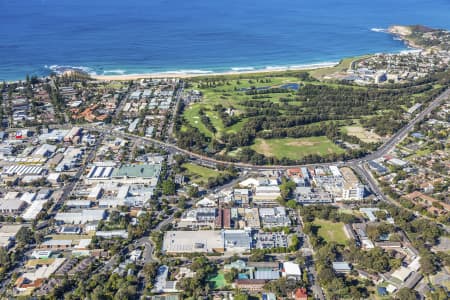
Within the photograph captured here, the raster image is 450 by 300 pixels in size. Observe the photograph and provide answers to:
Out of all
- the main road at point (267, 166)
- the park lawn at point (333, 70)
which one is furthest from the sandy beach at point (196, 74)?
the main road at point (267, 166)

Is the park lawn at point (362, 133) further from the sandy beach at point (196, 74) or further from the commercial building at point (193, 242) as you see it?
the sandy beach at point (196, 74)

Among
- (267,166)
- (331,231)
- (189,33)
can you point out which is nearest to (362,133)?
(267,166)

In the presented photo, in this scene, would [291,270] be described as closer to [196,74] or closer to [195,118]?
[195,118]

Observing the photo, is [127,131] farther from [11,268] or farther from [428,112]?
[428,112]

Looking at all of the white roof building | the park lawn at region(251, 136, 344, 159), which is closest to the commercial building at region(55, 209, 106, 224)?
the white roof building

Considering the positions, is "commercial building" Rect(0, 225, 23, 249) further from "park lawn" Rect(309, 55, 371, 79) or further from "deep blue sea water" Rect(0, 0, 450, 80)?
"park lawn" Rect(309, 55, 371, 79)

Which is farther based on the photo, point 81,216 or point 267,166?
point 267,166

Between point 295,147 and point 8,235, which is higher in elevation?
point 295,147
